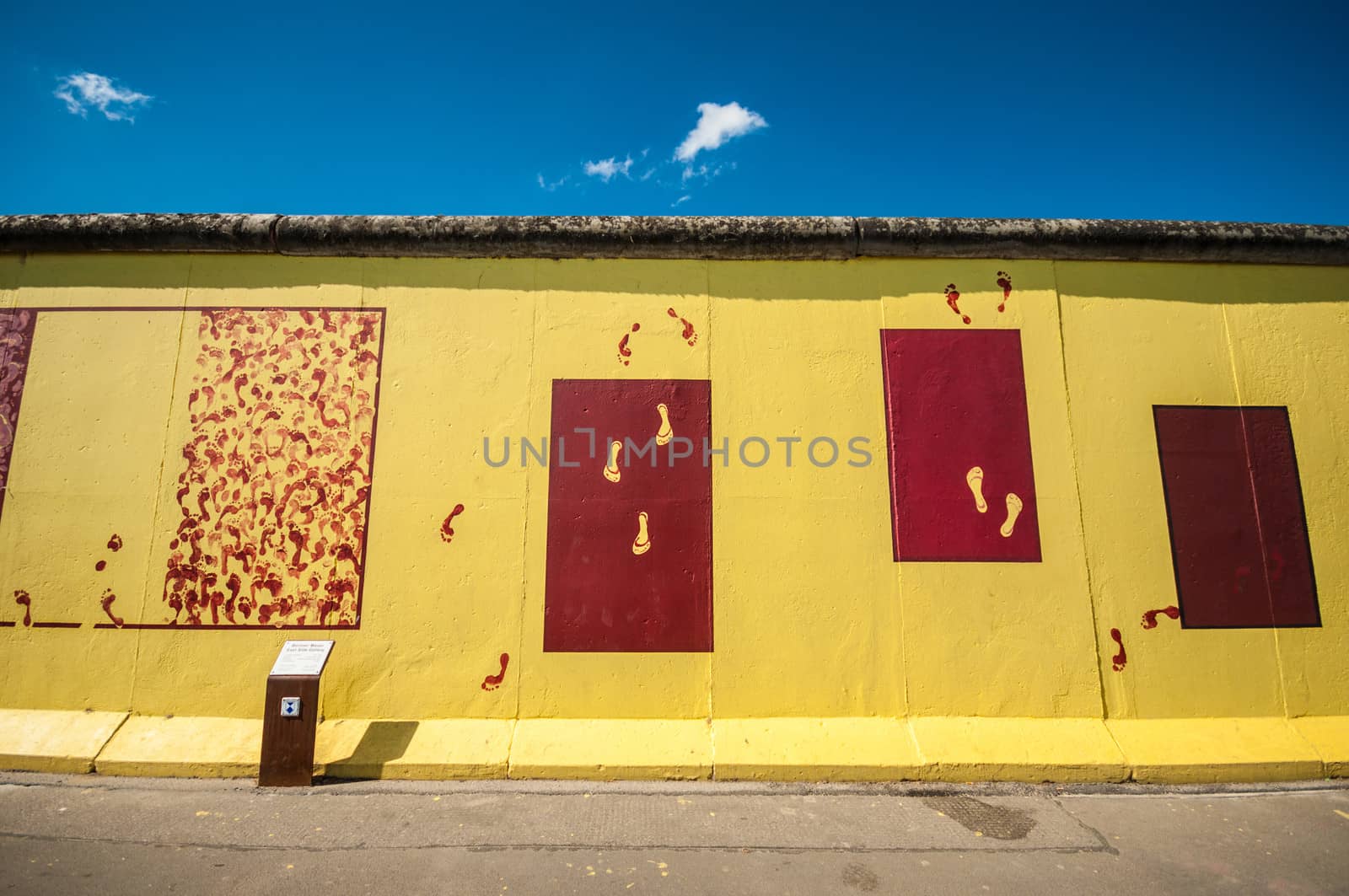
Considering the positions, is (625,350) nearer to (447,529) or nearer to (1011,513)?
(447,529)

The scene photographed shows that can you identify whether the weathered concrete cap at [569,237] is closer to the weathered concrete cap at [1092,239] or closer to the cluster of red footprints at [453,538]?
the weathered concrete cap at [1092,239]

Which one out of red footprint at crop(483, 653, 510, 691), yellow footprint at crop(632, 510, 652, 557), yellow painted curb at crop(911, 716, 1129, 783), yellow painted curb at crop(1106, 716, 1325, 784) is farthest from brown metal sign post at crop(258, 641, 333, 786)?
yellow painted curb at crop(1106, 716, 1325, 784)

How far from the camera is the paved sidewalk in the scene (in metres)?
2.93

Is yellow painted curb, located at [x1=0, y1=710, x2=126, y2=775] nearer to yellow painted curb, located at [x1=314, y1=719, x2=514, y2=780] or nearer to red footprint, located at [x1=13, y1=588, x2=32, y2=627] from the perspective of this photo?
red footprint, located at [x1=13, y1=588, x2=32, y2=627]

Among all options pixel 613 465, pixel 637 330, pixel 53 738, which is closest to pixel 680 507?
pixel 613 465

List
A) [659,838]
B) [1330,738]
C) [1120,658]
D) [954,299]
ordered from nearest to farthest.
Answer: [659,838], [1330,738], [1120,658], [954,299]

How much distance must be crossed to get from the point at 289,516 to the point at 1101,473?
5.34m

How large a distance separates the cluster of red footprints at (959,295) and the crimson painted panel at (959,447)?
0.48ft

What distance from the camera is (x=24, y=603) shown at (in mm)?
4336

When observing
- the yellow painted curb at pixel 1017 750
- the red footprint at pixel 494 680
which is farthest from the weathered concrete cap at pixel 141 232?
the yellow painted curb at pixel 1017 750

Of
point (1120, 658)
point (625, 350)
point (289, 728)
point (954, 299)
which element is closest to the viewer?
point (289, 728)

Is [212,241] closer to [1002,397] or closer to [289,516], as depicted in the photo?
[289,516]

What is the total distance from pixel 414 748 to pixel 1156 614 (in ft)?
15.4

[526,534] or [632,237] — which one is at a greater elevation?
[632,237]
